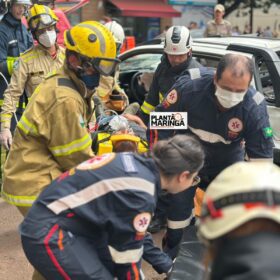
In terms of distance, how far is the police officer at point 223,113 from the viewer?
9.63ft

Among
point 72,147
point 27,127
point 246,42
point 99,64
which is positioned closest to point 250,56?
point 246,42

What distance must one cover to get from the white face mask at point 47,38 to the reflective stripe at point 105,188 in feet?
7.96

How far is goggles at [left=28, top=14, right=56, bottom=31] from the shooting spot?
14.1 feet

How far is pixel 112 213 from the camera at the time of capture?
7.09 feet

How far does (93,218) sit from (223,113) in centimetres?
134

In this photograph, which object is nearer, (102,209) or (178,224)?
(102,209)

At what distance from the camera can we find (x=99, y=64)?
8.74 ft

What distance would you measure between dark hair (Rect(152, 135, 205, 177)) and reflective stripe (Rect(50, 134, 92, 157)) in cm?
54

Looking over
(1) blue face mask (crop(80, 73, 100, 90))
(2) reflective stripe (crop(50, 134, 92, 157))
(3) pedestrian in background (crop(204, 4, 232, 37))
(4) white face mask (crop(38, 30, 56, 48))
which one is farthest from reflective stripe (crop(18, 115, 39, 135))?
(3) pedestrian in background (crop(204, 4, 232, 37))

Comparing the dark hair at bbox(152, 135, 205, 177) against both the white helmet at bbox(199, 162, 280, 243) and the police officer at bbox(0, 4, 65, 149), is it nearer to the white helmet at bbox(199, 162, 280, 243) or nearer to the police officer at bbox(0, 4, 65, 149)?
the white helmet at bbox(199, 162, 280, 243)

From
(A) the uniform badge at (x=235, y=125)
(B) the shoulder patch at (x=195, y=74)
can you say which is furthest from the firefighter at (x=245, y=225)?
(B) the shoulder patch at (x=195, y=74)

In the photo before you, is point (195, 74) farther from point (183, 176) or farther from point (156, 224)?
point (156, 224)

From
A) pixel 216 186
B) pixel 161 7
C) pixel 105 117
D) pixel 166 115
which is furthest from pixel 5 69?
pixel 161 7

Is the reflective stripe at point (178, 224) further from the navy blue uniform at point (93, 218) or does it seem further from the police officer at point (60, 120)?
the navy blue uniform at point (93, 218)
